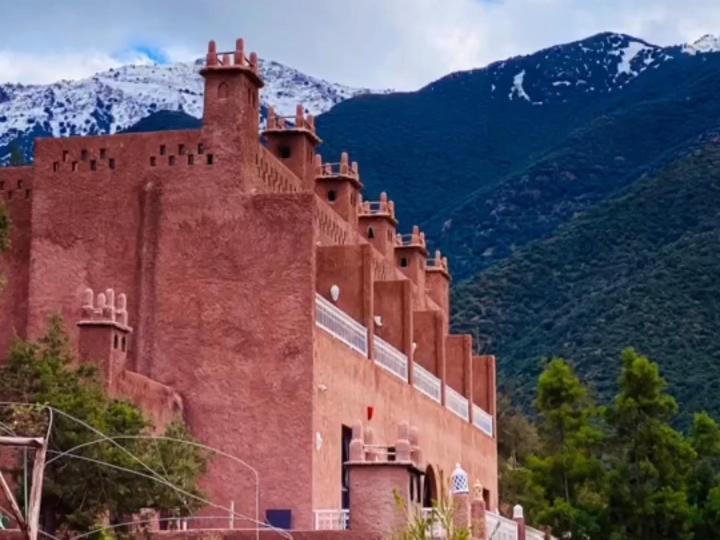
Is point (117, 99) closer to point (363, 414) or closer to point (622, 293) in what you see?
point (622, 293)

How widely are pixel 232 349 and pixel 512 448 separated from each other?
3467 centimetres

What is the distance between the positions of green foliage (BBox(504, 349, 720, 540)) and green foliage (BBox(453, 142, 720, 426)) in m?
20.8

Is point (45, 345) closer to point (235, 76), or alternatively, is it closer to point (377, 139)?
point (235, 76)

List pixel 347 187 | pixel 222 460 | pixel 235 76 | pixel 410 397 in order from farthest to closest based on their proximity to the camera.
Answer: pixel 347 187, pixel 410 397, pixel 235 76, pixel 222 460

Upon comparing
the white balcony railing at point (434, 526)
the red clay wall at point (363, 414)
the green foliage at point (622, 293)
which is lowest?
the white balcony railing at point (434, 526)

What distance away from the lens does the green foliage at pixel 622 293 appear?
240 ft

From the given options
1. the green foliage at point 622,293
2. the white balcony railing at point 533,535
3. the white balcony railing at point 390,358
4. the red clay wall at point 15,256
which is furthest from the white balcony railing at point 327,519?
the green foliage at point 622,293

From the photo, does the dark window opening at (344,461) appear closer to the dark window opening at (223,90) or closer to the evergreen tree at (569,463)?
the dark window opening at (223,90)

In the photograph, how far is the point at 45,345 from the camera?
32.9 meters

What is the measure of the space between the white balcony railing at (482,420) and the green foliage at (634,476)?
4849mm

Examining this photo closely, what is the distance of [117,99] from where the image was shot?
178 meters

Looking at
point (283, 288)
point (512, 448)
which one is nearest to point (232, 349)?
point (283, 288)

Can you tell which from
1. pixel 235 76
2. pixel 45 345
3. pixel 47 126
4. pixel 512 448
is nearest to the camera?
pixel 45 345

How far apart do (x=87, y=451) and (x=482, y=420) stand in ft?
84.3
